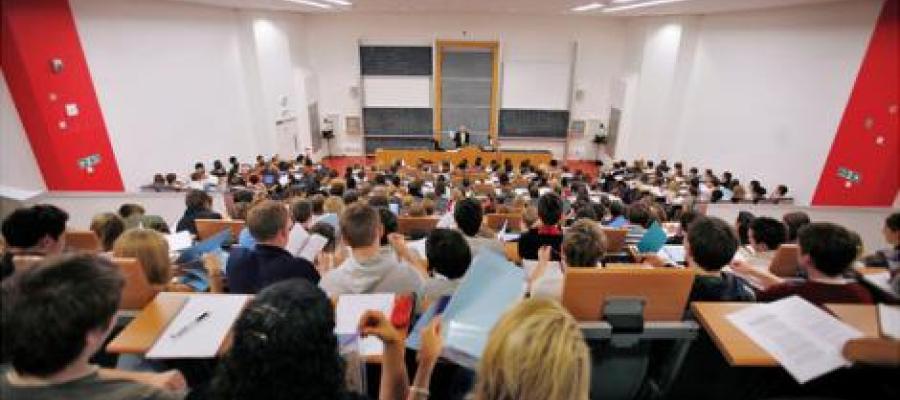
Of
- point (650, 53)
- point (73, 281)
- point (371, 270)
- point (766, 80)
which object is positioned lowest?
point (371, 270)

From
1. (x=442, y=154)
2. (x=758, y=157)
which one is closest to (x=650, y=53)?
(x=758, y=157)

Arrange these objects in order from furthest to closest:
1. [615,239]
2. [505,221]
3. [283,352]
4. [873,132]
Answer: [873,132] → [505,221] → [615,239] → [283,352]

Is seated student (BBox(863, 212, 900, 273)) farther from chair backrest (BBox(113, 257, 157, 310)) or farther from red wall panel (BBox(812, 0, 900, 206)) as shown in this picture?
chair backrest (BBox(113, 257, 157, 310))

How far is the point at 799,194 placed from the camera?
7980mm

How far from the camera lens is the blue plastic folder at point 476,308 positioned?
1.57m

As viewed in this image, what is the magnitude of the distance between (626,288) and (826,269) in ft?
3.96

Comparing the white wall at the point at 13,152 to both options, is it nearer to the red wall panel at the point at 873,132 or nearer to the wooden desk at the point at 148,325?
the wooden desk at the point at 148,325

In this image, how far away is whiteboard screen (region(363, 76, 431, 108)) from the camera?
14.4 meters

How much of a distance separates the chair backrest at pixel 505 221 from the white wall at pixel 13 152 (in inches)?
256

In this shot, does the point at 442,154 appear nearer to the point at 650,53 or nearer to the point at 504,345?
the point at 650,53

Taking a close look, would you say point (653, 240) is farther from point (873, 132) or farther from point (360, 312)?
point (873, 132)

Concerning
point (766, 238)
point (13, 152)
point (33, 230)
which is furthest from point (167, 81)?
point (766, 238)

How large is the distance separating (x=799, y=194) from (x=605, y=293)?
8395mm

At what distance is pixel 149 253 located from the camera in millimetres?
2205
